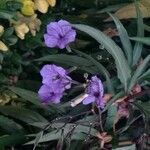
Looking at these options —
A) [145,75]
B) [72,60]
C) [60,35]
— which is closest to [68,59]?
[72,60]

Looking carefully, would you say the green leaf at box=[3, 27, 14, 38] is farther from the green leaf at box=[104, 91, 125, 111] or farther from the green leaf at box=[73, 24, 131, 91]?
the green leaf at box=[104, 91, 125, 111]

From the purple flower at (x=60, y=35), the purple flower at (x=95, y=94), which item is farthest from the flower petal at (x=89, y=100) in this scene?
the purple flower at (x=60, y=35)

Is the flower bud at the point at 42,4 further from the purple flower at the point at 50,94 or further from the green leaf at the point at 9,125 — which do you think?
the green leaf at the point at 9,125

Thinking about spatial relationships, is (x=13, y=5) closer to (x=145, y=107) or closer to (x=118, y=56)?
(x=118, y=56)

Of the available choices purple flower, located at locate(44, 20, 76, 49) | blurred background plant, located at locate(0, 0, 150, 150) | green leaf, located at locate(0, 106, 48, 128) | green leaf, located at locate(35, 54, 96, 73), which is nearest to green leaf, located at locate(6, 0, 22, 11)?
blurred background plant, located at locate(0, 0, 150, 150)

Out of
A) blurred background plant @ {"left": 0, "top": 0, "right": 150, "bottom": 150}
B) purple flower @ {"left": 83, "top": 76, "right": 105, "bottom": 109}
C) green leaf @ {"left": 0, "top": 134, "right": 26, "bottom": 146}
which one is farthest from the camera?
green leaf @ {"left": 0, "top": 134, "right": 26, "bottom": 146}
